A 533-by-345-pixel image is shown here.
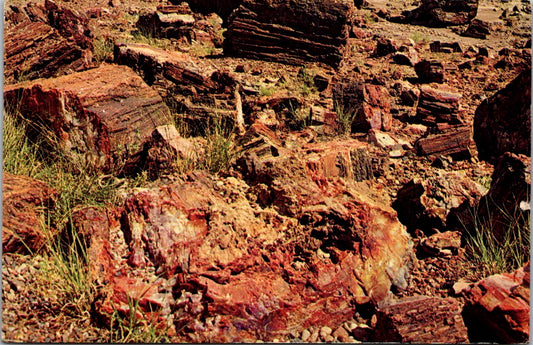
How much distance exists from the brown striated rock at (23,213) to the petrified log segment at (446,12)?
39.3 ft

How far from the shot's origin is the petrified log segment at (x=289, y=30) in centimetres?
784

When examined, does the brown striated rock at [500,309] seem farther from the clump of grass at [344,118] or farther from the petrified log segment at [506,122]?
the clump of grass at [344,118]

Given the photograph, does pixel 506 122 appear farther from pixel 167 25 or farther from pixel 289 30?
pixel 167 25

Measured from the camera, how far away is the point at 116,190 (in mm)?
4227

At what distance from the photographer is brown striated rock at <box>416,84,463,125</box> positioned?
6.64m

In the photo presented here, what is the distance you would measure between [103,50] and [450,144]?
187 inches

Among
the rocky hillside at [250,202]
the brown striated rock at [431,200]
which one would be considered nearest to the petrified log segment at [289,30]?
the rocky hillside at [250,202]

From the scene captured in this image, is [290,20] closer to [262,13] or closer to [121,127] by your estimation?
[262,13]

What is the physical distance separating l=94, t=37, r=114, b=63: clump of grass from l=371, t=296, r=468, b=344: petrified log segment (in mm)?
5294

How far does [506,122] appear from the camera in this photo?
5.24 meters

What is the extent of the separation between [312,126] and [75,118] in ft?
8.51

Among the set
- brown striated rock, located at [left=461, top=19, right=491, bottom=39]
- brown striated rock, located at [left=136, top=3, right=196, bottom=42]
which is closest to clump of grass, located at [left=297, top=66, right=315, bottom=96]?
brown striated rock, located at [left=136, top=3, right=196, bottom=42]

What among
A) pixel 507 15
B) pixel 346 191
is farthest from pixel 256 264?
pixel 507 15

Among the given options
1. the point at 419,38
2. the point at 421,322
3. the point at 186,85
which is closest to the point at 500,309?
the point at 421,322
